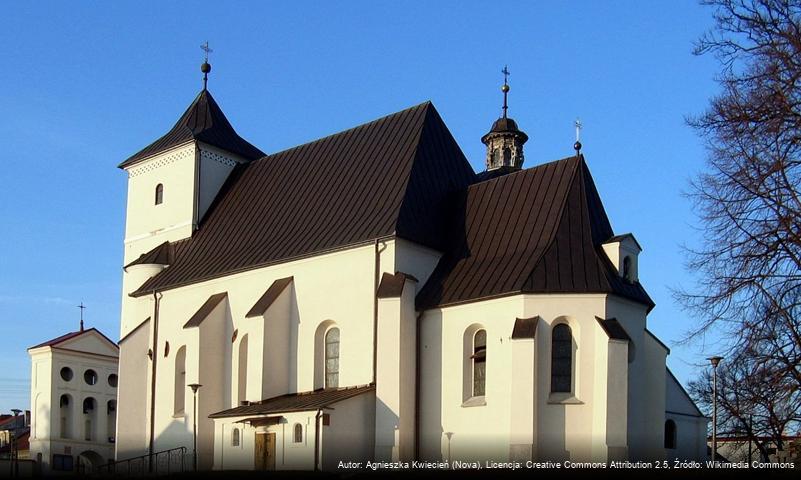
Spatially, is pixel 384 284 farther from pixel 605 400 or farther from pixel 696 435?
pixel 696 435

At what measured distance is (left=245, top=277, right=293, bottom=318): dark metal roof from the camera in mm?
34000

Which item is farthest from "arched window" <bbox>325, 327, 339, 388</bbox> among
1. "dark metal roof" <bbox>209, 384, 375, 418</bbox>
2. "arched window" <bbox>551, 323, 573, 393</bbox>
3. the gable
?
the gable

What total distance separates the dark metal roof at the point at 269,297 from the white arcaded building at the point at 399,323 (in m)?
0.05

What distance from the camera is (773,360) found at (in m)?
19.2

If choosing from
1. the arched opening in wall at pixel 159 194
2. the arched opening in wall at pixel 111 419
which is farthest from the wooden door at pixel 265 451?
the arched opening in wall at pixel 111 419

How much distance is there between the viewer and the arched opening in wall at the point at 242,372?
117 feet

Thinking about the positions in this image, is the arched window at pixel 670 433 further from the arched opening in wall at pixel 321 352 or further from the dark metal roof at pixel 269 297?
the dark metal roof at pixel 269 297

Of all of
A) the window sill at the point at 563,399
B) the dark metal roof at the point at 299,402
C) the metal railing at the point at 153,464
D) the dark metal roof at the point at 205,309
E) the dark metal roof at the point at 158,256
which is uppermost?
the dark metal roof at the point at 158,256

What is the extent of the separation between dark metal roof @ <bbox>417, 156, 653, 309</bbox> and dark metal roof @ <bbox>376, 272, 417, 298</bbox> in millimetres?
1111

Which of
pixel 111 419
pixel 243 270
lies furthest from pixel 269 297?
pixel 111 419

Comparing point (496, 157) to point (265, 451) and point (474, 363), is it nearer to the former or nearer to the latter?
point (474, 363)

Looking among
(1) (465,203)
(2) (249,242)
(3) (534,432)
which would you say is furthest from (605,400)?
(2) (249,242)

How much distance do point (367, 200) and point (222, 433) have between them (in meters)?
8.93

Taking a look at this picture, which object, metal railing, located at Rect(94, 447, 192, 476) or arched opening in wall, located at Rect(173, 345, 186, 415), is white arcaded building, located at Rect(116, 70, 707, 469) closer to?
arched opening in wall, located at Rect(173, 345, 186, 415)
